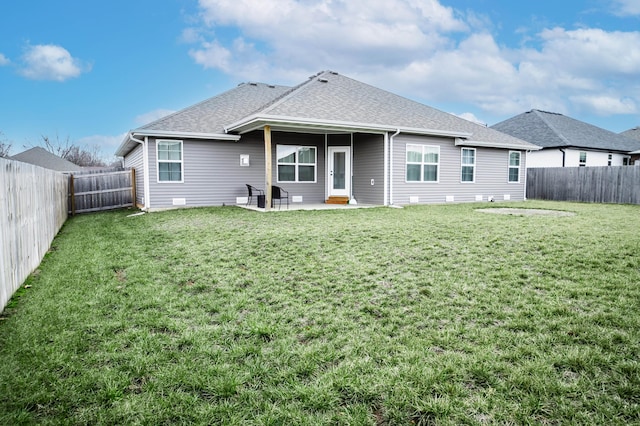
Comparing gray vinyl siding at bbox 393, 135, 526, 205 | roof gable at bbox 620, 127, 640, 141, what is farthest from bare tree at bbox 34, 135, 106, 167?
roof gable at bbox 620, 127, 640, 141

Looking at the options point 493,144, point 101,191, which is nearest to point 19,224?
point 101,191

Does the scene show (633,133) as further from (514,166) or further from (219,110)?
(219,110)

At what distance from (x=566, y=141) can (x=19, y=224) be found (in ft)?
81.2

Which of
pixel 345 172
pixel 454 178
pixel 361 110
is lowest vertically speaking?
pixel 454 178

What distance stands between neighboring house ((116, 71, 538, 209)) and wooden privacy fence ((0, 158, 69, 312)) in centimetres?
621

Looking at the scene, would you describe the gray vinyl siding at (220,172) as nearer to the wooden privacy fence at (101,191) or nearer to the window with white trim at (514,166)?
the wooden privacy fence at (101,191)

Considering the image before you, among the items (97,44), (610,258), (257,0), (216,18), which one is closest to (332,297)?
(610,258)

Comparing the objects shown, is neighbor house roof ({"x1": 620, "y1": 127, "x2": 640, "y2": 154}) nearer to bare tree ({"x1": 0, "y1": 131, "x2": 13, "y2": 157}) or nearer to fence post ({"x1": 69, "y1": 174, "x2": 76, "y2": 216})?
fence post ({"x1": 69, "y1": 174, "x2": 76, "y2": 216})

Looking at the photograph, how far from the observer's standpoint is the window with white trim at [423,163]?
46.8 ft

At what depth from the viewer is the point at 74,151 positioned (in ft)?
159

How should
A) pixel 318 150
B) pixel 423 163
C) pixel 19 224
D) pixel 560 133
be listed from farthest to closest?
pixel 560 133, pixel 318 150, pixel 423 163, pixel 19 224

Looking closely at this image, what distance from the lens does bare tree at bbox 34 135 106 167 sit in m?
46.1

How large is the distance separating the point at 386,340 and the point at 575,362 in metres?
1.27

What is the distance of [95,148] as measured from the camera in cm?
5116
